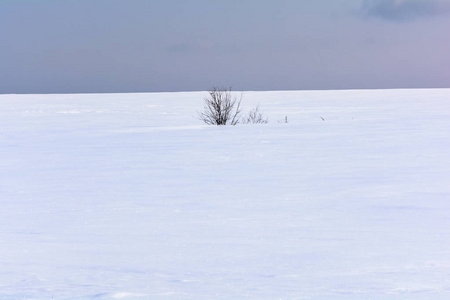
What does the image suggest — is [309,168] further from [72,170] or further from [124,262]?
[124,262]

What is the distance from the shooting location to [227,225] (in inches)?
302

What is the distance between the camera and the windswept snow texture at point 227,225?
507 cm

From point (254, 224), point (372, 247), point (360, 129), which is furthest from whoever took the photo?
point (360, 129)

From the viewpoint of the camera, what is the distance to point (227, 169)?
532 inches

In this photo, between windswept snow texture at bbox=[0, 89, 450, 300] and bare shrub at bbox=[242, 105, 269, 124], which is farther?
bare shrub at bbox=[242, 105, 269, 124]

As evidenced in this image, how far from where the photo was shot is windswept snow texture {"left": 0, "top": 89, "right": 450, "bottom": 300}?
200 inches

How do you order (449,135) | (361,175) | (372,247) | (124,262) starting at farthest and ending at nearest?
(449,135), (361,175), (372,247), (124,262)

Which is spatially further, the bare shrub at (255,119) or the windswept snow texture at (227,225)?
the bare shrub at (255,119)

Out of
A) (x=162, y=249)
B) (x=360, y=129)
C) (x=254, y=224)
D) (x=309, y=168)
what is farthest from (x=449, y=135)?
(x=162, y=249)

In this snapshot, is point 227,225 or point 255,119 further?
point 255,119

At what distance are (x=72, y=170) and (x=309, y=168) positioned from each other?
4937 millimetres

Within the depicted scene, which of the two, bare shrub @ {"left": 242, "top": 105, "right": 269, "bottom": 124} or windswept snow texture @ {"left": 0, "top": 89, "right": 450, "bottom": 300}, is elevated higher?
bare shrub @ {"left": 242, "top": 105, "right": 269, "bottom": 124}

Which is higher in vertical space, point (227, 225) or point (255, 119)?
point (255, 119)

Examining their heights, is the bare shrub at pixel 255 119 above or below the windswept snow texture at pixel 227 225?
above
